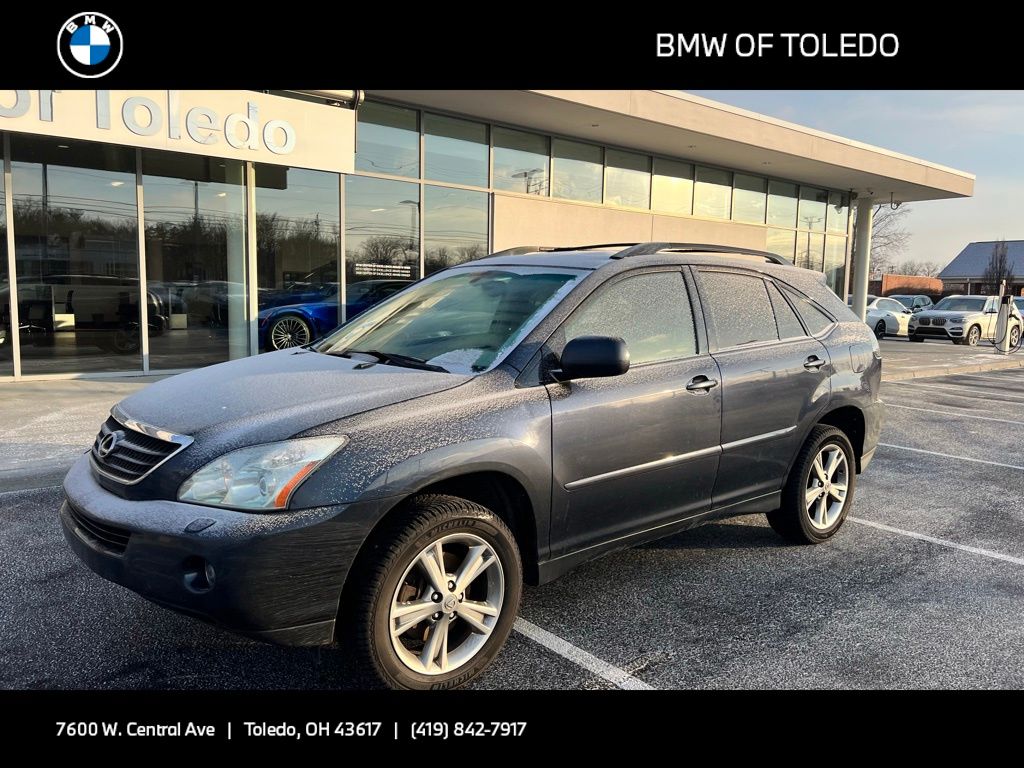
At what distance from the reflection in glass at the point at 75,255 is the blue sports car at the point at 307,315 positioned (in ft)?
5.75

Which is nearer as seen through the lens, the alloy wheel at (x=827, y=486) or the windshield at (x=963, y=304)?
the alloy wheel at (x=827, y=486)

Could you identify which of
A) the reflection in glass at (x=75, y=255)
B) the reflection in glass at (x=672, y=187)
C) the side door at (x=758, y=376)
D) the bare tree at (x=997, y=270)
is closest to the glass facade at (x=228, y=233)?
the reflection in glass at (x=75, y=255)

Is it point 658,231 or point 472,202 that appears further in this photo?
point 658,231

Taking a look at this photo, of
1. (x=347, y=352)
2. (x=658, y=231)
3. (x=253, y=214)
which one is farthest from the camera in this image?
(x=658, y=231)

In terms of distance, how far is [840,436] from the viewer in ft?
15.4

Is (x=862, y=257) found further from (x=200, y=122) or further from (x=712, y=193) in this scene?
(x=200, y=122)

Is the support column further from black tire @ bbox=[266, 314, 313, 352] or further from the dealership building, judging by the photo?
black tire @ bbox=[266, 314, 313, 352]

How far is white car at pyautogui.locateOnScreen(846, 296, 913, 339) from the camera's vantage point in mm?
25562

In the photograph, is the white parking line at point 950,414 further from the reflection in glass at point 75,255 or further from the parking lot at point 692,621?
the reflection in glass at point 75,255

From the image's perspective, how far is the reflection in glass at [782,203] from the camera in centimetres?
2053
